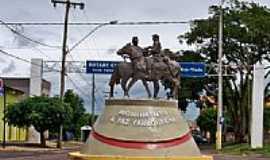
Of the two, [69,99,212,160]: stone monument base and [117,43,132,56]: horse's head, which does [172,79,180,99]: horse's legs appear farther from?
[117,43,132,56]: horse's head

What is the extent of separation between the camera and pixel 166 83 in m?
13.2

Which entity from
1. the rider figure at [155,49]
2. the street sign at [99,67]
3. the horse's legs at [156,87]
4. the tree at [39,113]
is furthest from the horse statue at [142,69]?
the tree at [39,113]

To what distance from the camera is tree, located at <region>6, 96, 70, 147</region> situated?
54.4 meters

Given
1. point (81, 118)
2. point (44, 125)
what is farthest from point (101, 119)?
point (81, 118)

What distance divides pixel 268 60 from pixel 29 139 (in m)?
23.0

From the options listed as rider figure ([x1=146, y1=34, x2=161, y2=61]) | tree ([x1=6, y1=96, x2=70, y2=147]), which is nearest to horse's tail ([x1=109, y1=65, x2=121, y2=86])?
rider figure ([x1=146, y1=34, x2=161, y2=61])

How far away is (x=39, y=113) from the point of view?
54.5 metres

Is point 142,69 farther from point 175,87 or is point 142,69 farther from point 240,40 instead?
point 240,40

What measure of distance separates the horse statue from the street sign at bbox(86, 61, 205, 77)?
4014cm

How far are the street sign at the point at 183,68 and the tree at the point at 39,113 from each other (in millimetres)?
3581

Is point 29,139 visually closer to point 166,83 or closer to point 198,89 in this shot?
point 198,89

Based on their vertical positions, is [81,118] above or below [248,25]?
below

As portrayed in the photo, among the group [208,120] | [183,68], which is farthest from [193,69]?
[208,120]

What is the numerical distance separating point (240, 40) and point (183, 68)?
318 inches
